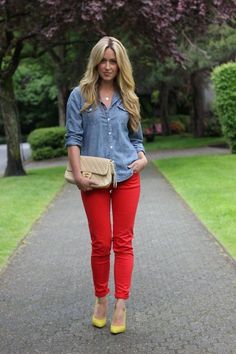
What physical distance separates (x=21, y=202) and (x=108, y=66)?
762 centimetres

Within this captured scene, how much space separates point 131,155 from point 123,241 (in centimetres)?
63

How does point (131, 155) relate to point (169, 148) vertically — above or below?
above

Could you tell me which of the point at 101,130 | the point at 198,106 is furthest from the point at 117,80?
the point at 198,106

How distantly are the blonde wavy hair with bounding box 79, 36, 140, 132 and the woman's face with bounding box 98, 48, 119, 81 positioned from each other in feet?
0.07

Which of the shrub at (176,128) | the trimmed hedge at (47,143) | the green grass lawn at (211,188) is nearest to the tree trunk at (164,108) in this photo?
the shrub at (176,128)

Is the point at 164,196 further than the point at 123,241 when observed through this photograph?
Yes

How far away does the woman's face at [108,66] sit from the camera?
13.8ft

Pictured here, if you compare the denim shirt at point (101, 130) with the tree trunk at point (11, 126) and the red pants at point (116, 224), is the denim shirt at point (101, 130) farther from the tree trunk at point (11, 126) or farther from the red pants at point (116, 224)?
the tree trunk at point (11, 126)

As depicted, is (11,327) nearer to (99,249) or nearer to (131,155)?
(99,249)

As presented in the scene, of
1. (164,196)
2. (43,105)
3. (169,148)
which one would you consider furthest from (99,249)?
(43,105)

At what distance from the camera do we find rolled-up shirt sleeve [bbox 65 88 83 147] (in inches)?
166

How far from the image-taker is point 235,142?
65.4 ft

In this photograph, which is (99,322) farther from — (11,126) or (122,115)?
(11,126)

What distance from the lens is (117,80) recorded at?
432cm
